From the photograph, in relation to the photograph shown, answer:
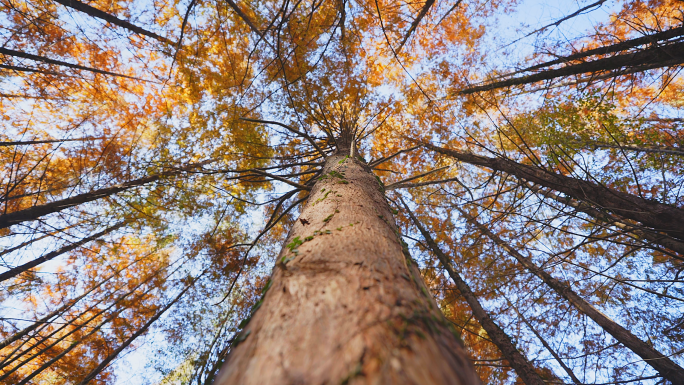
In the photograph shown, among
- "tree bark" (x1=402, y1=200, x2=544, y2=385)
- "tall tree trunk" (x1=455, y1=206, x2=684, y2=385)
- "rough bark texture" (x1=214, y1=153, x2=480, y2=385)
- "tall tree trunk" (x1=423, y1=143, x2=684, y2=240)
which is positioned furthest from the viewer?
"tall tree trunk" (x1=455, y1=206, x2=684, y2=385)

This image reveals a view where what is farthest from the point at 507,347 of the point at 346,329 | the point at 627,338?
the point at 346,329

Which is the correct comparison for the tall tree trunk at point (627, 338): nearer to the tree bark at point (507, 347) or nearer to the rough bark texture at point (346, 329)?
the tree bark at point (507, 347)

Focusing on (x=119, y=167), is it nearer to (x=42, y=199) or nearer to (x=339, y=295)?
(x=42, y=199)

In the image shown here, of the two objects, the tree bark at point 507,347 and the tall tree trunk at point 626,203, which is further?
the tree bark at point 507,347

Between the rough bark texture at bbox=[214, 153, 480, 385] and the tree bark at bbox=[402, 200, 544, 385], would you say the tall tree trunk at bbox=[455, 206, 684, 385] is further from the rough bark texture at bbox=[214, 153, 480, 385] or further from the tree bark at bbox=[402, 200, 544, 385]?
the rough bark texture at bbox=[214, 153, 480, 385]

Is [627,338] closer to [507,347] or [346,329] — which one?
[507,347]

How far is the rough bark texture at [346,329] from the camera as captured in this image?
577mm

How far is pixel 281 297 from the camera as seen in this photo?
892 millimetres

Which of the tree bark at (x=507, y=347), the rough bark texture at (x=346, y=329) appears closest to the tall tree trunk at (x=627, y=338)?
the tree bark at (x=507, y=347)

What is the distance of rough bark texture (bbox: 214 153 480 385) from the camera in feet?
1.89

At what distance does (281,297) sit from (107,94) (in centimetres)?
996

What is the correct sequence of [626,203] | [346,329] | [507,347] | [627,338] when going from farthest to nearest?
[627,338] → [507,347] → [626,203] → [346,329]

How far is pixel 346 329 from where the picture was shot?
0.69 metres

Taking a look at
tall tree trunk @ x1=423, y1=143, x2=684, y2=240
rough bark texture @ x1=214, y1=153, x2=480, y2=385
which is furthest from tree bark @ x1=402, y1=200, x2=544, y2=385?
rough bark texture @ x1=214, y1=153, x2=480, y2=385
